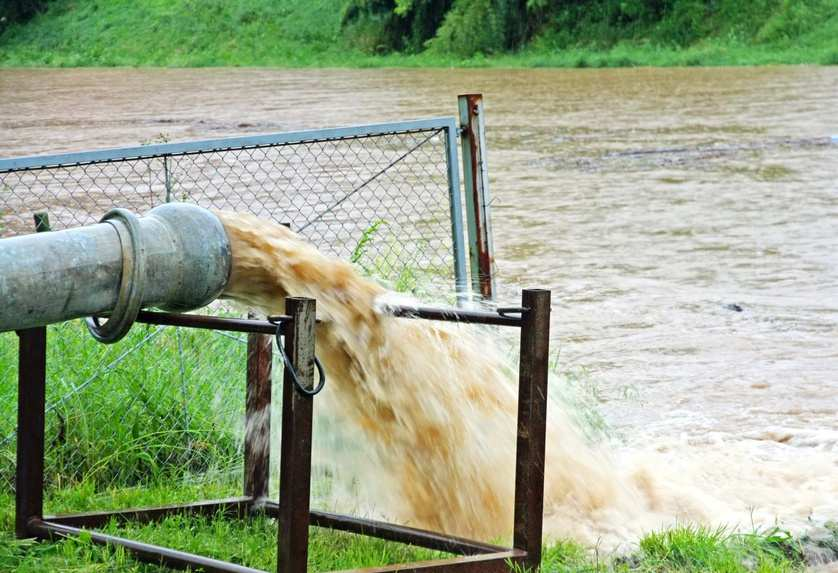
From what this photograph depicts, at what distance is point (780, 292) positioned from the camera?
31.6 ft

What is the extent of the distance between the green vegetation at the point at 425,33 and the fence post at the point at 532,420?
31246mm

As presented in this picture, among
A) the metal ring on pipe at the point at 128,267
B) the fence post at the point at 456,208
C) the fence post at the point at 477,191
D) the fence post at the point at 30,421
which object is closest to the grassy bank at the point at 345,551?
the fence post at the point at 30,421

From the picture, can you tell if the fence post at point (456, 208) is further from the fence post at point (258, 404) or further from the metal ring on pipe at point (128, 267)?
the metal ring on pipe at point (128, 267)

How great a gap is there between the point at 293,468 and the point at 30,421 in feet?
3.84

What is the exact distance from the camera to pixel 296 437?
143 inches

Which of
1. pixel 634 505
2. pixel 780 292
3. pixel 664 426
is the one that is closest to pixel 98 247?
pixel 634 505

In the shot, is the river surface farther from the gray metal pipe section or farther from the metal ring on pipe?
the metal ring on pipe

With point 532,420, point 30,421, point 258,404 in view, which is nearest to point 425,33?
point 258,404

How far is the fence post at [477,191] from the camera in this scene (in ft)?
21.1

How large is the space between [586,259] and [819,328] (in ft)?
9.13

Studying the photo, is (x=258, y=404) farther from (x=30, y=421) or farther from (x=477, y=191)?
(x=477, y=191)

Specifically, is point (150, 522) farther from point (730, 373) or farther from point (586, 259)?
point (586, 259)

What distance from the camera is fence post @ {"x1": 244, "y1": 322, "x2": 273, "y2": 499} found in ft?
15.5

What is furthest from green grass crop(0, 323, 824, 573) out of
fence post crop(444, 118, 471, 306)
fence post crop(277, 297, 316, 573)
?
→ fence post crop(444, 118, 471, 306)
